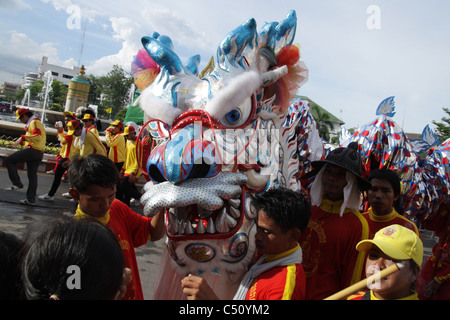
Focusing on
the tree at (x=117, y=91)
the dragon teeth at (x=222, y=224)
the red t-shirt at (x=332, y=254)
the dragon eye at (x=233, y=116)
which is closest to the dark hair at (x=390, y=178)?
the red t-shirt at (x=332, y=254)

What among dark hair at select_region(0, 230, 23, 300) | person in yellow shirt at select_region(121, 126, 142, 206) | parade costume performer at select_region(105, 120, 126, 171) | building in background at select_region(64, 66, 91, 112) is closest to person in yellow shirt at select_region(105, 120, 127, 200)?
parade costume performer at select_region(105, 120, 126, 171)

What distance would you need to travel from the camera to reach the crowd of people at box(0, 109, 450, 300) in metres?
1.05

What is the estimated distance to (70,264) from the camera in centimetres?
102

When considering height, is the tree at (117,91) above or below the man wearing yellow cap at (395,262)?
above

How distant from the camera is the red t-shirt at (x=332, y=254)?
88.6 inches

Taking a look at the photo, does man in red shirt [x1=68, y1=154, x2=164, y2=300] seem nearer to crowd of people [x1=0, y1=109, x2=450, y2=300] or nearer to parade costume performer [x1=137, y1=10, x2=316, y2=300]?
crowd of people [x1=0, y1=109, x2=450, y2=300]

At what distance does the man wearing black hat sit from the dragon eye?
26.8 inches

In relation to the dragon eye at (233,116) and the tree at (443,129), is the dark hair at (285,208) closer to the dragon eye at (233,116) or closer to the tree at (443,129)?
the dragon eye at (233,116)

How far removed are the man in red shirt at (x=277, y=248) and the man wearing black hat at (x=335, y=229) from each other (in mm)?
477

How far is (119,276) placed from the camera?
43.8 inches
